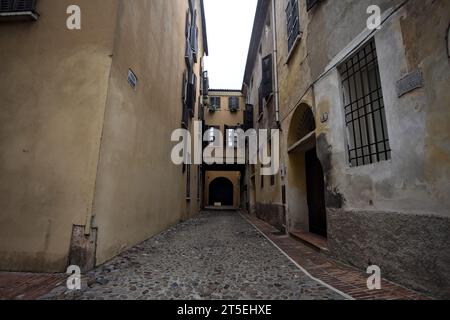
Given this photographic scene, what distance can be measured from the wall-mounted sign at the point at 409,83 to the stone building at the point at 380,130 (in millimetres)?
12

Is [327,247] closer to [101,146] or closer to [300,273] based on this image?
[300,273]

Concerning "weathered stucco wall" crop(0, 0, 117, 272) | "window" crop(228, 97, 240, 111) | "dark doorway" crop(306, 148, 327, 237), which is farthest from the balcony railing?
"window" crop(228, 97, 240, 111)

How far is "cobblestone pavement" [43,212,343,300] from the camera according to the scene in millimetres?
2396

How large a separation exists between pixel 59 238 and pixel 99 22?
3136mm

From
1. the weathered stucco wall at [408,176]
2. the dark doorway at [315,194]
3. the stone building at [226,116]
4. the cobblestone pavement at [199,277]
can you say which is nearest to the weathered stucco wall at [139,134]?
the cobblestone pavement at [199,277]

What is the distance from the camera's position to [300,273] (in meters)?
3.10

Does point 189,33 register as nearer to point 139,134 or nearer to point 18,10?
point 139,134

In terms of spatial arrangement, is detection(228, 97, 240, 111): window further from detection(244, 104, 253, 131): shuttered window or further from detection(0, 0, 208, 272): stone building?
detection(0, 0, 208, 272): stone building

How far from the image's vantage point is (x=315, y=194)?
5.73 m

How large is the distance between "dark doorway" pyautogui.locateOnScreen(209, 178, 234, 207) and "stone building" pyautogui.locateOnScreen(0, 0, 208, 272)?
21740 millimetres

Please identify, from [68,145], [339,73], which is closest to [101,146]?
[68,145]

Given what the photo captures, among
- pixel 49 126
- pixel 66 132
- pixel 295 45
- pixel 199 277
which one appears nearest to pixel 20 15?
pixel 49 126

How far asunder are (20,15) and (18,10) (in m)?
0.11

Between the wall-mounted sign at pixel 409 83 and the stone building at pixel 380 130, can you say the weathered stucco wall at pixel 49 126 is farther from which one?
the wall-mounted sign at pixel 409 83
